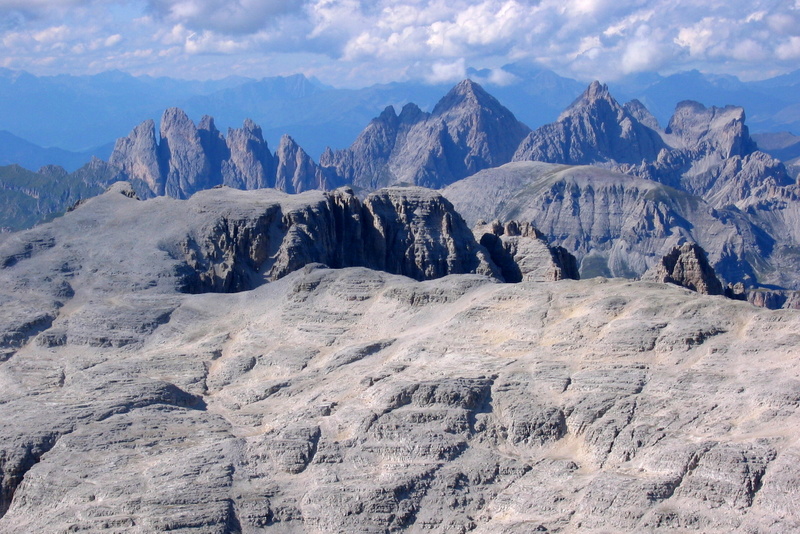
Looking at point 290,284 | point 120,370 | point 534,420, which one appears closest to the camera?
point 534,420

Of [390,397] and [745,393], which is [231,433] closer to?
[390,397]

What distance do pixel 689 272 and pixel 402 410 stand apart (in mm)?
77060

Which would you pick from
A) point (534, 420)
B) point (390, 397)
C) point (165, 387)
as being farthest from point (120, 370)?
point (534, 420)

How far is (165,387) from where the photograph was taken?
74562 mm

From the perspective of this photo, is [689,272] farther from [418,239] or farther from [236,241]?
[236,241]

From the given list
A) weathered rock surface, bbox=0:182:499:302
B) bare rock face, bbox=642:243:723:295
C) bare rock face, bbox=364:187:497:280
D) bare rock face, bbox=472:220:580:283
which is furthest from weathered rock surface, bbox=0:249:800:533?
bare rock face, bbox=642:243:723:295

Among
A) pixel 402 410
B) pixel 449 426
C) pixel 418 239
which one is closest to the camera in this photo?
pixel 449 426

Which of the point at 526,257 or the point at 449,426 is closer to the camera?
the point at 449,426

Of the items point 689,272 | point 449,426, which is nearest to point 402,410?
point 449,426

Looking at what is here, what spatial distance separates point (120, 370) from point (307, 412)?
831 inches

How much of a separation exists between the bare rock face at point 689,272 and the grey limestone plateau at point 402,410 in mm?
48688

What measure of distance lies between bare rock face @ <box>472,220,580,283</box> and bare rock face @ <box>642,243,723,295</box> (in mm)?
12882

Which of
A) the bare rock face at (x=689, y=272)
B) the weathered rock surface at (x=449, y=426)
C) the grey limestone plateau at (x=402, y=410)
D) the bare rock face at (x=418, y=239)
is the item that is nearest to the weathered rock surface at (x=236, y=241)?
the bare rock face at (x=418, y=239)

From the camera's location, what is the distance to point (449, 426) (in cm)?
6269
